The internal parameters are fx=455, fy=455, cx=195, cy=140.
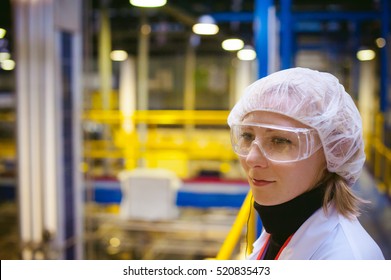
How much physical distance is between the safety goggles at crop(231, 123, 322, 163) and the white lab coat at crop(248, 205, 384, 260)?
178 mm

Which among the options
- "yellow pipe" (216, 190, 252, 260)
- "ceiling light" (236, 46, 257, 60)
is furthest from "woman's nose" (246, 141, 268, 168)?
"ceiling light" (236, 46, 257, 60)

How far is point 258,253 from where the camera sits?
5.24 feet

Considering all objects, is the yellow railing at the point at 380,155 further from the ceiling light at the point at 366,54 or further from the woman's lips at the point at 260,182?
the woman's lips at the point at 260,182

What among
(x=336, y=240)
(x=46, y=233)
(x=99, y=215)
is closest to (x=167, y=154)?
(x=99, y=215)

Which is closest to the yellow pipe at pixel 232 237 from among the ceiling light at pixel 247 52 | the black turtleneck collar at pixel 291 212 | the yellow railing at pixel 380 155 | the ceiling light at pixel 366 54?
the black turtleneck collar at pixel 291 212

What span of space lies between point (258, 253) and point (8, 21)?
253 cm

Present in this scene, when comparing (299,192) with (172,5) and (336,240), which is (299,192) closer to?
(336,240)

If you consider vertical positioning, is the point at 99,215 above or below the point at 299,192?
below

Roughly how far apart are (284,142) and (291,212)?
21cm

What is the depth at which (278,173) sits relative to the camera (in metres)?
1.34

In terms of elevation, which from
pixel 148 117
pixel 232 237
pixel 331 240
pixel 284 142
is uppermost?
pixel 148 117

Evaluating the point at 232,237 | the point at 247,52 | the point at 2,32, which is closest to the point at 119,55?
the point at 247,52

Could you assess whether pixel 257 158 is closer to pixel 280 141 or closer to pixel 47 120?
pixel 280 141

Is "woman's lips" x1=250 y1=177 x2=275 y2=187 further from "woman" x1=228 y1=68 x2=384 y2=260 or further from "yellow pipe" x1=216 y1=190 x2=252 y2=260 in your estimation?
"yellow pipe" x1=216 y1=190 x2=252 y2=260
